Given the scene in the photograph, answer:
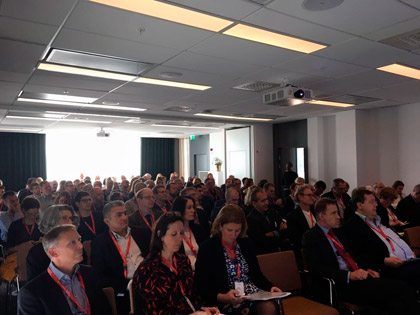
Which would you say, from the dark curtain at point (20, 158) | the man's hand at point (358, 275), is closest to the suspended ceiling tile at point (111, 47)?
the man's hand at point (358, 275)

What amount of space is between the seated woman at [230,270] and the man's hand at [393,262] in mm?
1363

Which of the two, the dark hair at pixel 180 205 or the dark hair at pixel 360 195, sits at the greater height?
the dark hair at pixel 360 195

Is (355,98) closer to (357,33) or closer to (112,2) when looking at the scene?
(357,33)

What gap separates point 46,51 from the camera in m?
4.22

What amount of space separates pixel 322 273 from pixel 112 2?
3084 mm

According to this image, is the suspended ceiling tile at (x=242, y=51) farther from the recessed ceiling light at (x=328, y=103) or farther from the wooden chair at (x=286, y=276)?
the recessed ceiling light at (x=328, y=103)

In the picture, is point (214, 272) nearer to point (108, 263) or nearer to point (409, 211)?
point (108, 263)

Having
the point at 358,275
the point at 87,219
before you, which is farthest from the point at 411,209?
the point at 87,219

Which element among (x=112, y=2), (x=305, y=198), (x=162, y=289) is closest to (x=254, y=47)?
(x=112, y=2)

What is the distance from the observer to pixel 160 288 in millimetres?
2334

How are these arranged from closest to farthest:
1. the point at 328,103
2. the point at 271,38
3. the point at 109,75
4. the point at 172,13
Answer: the point at 172,13, the point at 271,38, the point at 109,75, the point at 328,103

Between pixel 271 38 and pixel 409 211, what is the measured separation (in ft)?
13.4

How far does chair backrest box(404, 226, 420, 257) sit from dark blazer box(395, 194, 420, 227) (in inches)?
62.0

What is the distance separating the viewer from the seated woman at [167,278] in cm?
232
